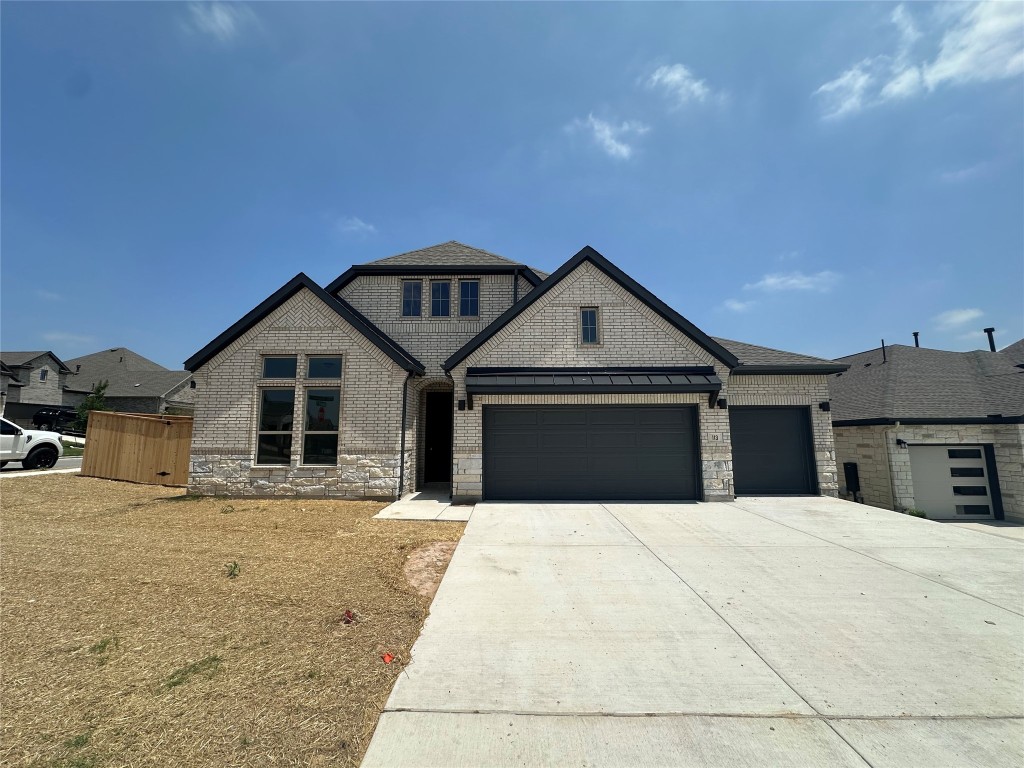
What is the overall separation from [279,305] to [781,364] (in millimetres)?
14391

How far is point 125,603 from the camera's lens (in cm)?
449

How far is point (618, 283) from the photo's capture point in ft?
38.2

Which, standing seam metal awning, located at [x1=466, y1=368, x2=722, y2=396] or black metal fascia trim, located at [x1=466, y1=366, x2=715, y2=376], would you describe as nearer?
standing seam metal awning, located at [x1=466, y1=368, x2=722, y2=396]

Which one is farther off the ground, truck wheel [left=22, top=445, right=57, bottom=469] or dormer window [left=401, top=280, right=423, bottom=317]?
dormer window [left=401, top=280, right=423, bottom=317]

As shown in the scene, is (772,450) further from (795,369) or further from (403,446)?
(403,446)

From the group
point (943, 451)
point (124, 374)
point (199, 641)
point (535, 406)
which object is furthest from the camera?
point (124, 374)

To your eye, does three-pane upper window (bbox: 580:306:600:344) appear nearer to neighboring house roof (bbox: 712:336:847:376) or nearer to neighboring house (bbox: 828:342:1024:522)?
neighboring house roof (bbox: 712:336:847:376)

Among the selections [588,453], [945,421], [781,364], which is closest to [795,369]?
[781,364]

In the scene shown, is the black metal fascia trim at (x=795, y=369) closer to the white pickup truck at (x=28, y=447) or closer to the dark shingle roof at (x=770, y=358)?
the dark shingle roof at (x=770, y=358)

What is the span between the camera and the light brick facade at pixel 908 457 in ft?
38.1

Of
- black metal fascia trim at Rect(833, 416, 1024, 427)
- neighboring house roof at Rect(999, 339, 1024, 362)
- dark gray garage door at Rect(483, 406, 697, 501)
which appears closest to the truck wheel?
dark gray garage door at Rect(483, 406, 697, 501)

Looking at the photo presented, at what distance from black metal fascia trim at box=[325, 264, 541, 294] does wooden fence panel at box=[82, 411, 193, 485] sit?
263 inches

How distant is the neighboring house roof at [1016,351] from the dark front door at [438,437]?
20519 millimetres

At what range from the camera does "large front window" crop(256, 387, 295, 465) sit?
10.9m
